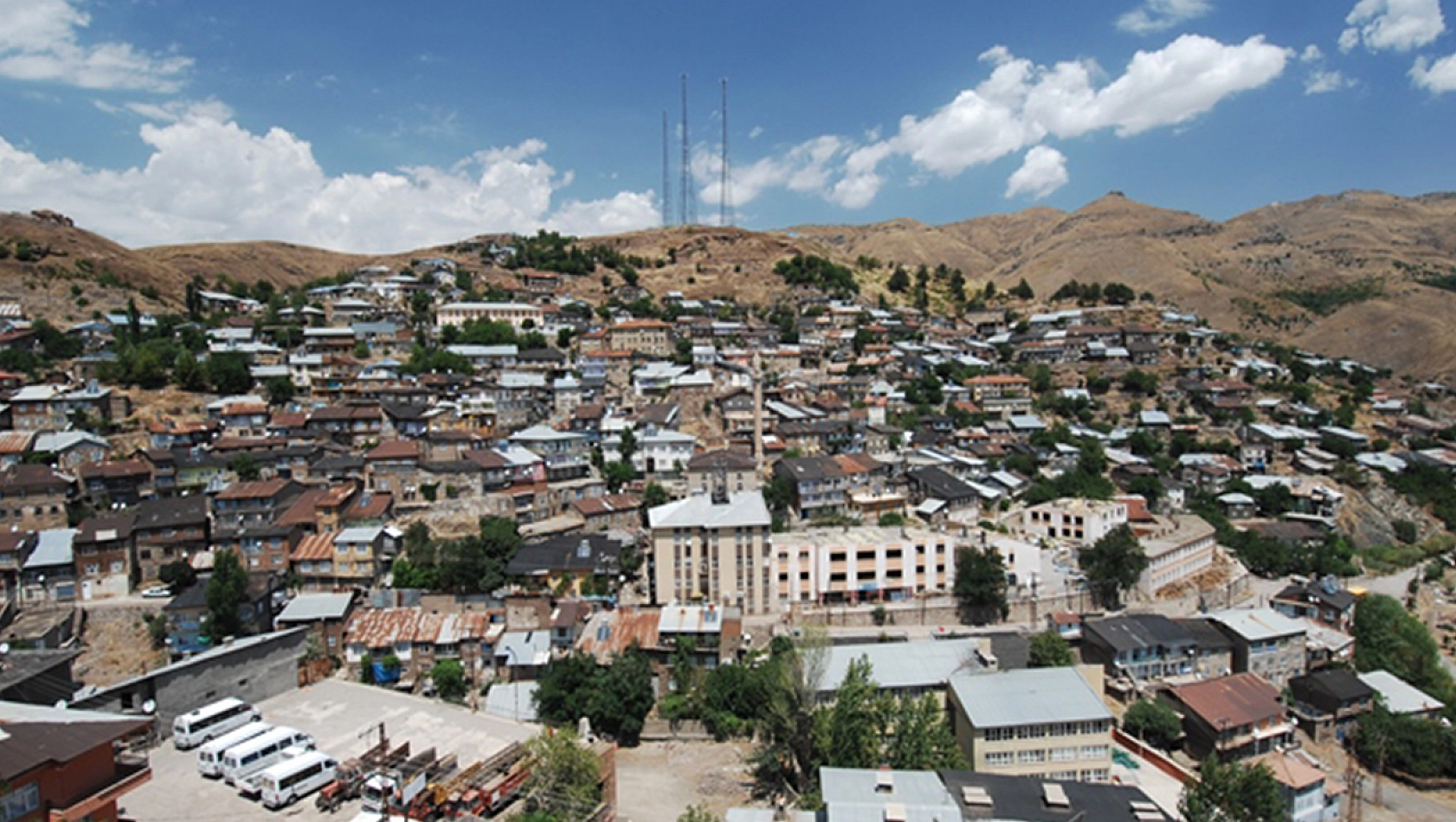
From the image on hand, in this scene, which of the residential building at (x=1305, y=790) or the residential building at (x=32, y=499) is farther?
the residential building at (x=32, y=499)

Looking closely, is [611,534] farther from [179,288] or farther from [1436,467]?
[179,288]

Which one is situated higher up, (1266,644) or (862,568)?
(862,568)

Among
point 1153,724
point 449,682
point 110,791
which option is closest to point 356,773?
point 110,791

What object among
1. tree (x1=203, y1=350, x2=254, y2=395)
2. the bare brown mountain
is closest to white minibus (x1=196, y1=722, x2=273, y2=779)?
tree (x1=203, y1=350, x2=254, y2=395)

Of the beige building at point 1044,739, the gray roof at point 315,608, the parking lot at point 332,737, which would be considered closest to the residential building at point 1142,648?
the beige building at point 1044,739

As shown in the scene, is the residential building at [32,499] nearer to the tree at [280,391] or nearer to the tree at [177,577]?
the tree at [177,577]

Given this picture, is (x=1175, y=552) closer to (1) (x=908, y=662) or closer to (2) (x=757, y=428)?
(1) (x=908, y=662)

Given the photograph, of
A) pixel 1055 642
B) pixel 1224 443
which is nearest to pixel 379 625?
pixel 1055 642
